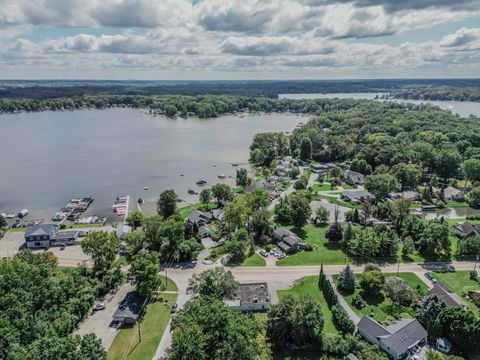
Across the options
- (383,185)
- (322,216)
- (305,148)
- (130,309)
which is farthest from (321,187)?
(130,309)

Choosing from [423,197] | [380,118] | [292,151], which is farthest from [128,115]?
[423,197]

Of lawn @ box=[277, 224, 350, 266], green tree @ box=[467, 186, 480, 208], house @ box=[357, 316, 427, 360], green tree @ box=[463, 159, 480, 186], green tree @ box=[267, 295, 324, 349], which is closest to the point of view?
house @ box=[357, 316, 427, 360]

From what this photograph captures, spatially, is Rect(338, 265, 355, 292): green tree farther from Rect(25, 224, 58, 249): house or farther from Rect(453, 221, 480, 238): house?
Rect(25, 224, 58, 249): house

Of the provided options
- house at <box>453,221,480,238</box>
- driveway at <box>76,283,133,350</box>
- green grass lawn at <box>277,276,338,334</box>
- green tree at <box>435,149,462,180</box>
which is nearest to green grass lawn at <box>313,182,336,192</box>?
house at <box>453,221,480,238</box>

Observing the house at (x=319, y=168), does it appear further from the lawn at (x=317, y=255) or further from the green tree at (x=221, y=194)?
the lawn at (x=317, y=255)

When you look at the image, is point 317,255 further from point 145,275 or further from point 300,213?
point 145,275

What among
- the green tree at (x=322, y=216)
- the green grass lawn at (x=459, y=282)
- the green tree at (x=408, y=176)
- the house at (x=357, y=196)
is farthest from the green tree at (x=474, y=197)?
the green tree at (x=322, y=216)

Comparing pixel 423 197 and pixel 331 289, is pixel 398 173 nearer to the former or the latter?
pixel 423 197
